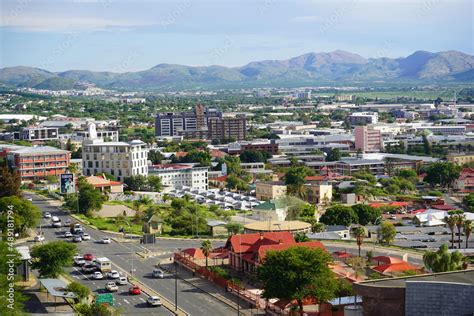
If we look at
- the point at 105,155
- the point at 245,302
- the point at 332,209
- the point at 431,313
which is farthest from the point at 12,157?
the point at 431,313

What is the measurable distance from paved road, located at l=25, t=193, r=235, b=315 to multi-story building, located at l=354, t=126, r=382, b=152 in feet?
176

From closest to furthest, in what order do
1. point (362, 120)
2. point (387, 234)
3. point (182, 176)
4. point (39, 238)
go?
1. point (39, 238)
2. point (387, 234)
3. point (182, 176)
4. point (362, 120)

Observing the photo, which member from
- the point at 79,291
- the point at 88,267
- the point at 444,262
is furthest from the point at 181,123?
the point at 79,291

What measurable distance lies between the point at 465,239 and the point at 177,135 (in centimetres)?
7485

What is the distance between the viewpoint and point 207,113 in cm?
12394

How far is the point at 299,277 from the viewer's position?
85.5ft

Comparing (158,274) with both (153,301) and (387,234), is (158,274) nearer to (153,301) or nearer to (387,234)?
(153,301)

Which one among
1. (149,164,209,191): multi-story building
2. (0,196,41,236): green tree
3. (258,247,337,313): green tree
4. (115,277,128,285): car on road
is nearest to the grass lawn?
(0,196,41,236): green tree

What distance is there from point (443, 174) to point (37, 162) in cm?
3019

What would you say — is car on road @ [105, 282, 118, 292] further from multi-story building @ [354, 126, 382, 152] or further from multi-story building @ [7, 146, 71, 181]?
multi-story building @ [354, 126, 382, 152]

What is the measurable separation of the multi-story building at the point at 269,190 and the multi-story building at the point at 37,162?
1463 centimetres

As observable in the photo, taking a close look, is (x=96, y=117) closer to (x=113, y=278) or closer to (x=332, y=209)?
(x=332, y=209)

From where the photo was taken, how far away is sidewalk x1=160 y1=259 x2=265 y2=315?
90.9 ft

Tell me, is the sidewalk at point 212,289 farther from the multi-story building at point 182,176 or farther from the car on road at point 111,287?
the multi-story building at point 182,176
